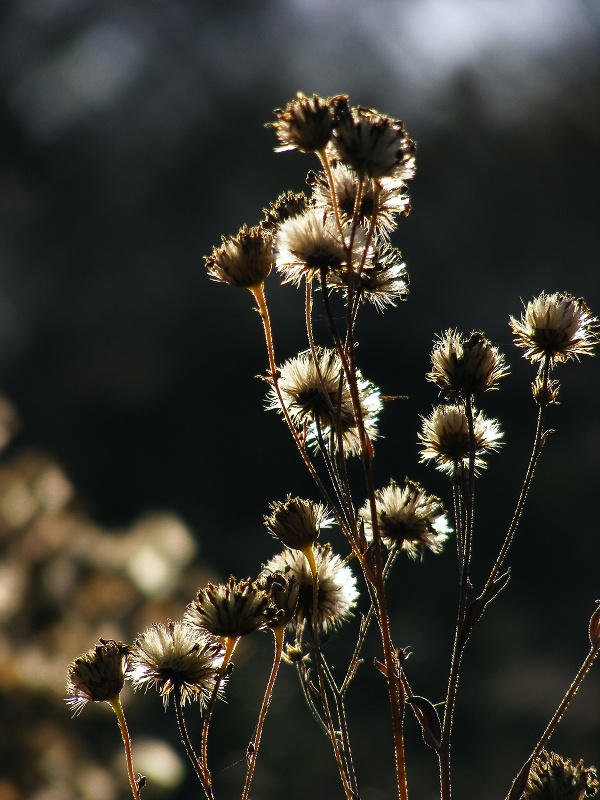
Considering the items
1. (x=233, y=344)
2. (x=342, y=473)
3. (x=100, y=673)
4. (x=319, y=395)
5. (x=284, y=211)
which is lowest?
(x=100, y=673)

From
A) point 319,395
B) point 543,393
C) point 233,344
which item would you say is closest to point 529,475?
point 543,393

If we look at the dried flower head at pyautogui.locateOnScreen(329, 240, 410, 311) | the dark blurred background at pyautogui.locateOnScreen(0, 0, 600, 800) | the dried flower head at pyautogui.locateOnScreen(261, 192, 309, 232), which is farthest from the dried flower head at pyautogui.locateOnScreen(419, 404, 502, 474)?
the dark blurred background at pyautogui.locateOnScreen(0, 0, 600, 800)

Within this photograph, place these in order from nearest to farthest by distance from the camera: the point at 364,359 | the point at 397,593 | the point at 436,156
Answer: the point at 397,593 → the point at 364,359 → the point at 436,156

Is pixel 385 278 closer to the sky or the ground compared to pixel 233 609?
A: closer to the sky

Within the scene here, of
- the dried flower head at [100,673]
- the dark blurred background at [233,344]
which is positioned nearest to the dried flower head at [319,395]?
the dried flower head at [100,673]

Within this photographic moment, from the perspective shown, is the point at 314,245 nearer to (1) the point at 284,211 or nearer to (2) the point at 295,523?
(1) the point at 284,211

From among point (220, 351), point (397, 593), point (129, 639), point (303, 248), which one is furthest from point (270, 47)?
point (303, 248)

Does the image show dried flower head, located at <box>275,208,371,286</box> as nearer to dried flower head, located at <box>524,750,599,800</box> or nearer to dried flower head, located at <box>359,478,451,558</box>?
dried flower head, located at <box>359,478,451,558</box>

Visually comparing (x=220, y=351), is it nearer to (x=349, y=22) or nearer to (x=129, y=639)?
(x=129, y=639)
